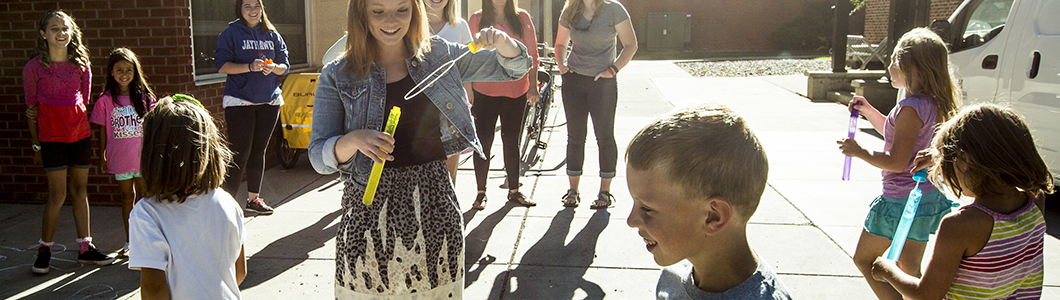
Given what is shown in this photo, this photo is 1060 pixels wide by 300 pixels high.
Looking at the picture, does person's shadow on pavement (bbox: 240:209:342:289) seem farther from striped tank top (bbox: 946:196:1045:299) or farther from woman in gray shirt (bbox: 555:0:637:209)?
striped tank top (bbox: 946:196:1045:299)

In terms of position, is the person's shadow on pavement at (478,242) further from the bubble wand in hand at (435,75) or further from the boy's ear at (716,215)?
the boy's ear at (716,215)

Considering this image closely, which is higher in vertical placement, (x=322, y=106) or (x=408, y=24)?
(x=408, y=24)

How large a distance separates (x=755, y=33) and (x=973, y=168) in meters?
35.9

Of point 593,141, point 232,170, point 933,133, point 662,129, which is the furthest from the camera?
point 593,141

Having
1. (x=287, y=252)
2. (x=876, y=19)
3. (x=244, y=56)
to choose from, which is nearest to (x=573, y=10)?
(x=244, y=56)

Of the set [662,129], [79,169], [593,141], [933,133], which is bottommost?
[593,141]

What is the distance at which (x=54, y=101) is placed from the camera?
4.27 m

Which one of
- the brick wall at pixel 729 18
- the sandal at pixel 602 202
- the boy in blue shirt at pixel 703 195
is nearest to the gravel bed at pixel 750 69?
the brick wall at pixel 729 18

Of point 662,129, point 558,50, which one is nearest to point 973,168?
point 662,129

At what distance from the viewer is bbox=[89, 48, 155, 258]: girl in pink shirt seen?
4.23m

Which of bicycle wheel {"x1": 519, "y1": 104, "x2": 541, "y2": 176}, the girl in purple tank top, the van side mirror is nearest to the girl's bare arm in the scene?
the girl in purple tank top

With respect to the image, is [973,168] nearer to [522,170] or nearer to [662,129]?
[662,129]

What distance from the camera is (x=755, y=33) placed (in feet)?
119

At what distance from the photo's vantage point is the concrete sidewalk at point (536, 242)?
3965 millimetres
